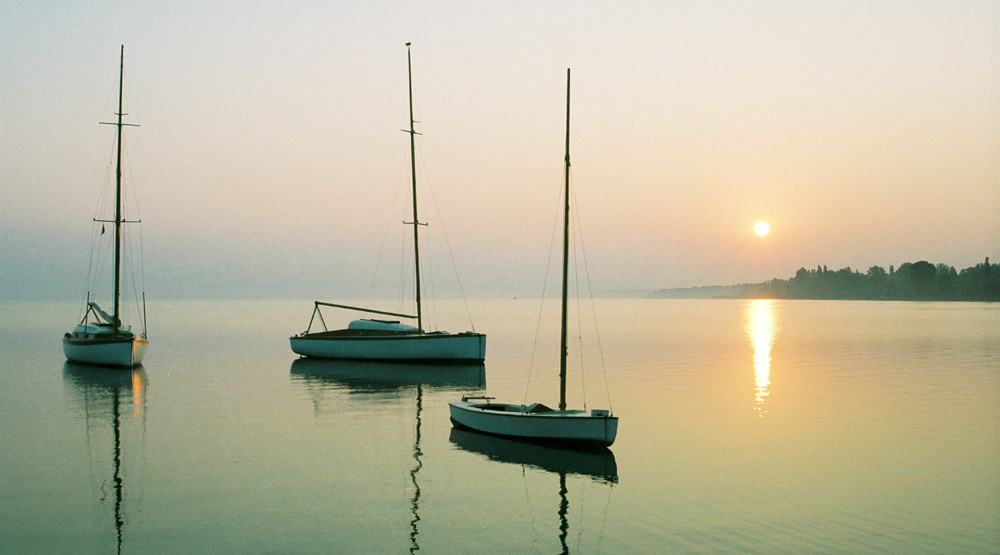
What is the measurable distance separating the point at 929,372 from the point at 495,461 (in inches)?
1595

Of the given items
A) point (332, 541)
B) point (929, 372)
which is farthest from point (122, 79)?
point (929, 372)

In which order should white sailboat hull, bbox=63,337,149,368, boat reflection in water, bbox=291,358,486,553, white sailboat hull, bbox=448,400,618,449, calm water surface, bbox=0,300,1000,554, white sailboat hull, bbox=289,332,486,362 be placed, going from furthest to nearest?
1. white sailboat hull, bbox=289,332,486,362
2. white sailboat hull, bbox=63,337,149,368
3. boat reflection in water, bbox=291,358,486,553
4. white sailboat hull, bbox=448,400,618,449
5. calm water surface, bbox=0,300,1000,554

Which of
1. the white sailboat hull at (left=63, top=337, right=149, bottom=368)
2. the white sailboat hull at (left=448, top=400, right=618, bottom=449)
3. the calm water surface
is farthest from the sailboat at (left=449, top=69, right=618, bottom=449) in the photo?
the white sailboat hull at (left=63, top=337, right=149, bottom=368)

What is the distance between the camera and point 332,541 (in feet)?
54.2

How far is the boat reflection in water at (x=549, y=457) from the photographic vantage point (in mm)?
22719

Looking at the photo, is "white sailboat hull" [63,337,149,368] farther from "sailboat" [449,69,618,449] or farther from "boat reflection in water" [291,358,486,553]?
"sailboat" [449,69,618,449]

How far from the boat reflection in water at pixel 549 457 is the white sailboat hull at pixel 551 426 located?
31 cm

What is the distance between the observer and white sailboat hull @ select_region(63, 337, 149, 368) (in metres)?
52.3

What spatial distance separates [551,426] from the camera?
2530 centimetres

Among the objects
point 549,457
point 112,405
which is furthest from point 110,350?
point 549,457

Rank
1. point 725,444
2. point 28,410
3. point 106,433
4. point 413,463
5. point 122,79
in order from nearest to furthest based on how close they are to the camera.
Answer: point 413,463 → point 725,444 → point 106,433 → point 28,410 → point 122,79

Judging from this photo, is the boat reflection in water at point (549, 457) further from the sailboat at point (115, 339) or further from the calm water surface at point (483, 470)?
the sailboat at point (115, 339)

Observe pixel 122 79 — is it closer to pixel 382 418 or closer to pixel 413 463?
pixel 382 418

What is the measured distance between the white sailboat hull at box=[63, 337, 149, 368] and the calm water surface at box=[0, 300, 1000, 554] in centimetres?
496
